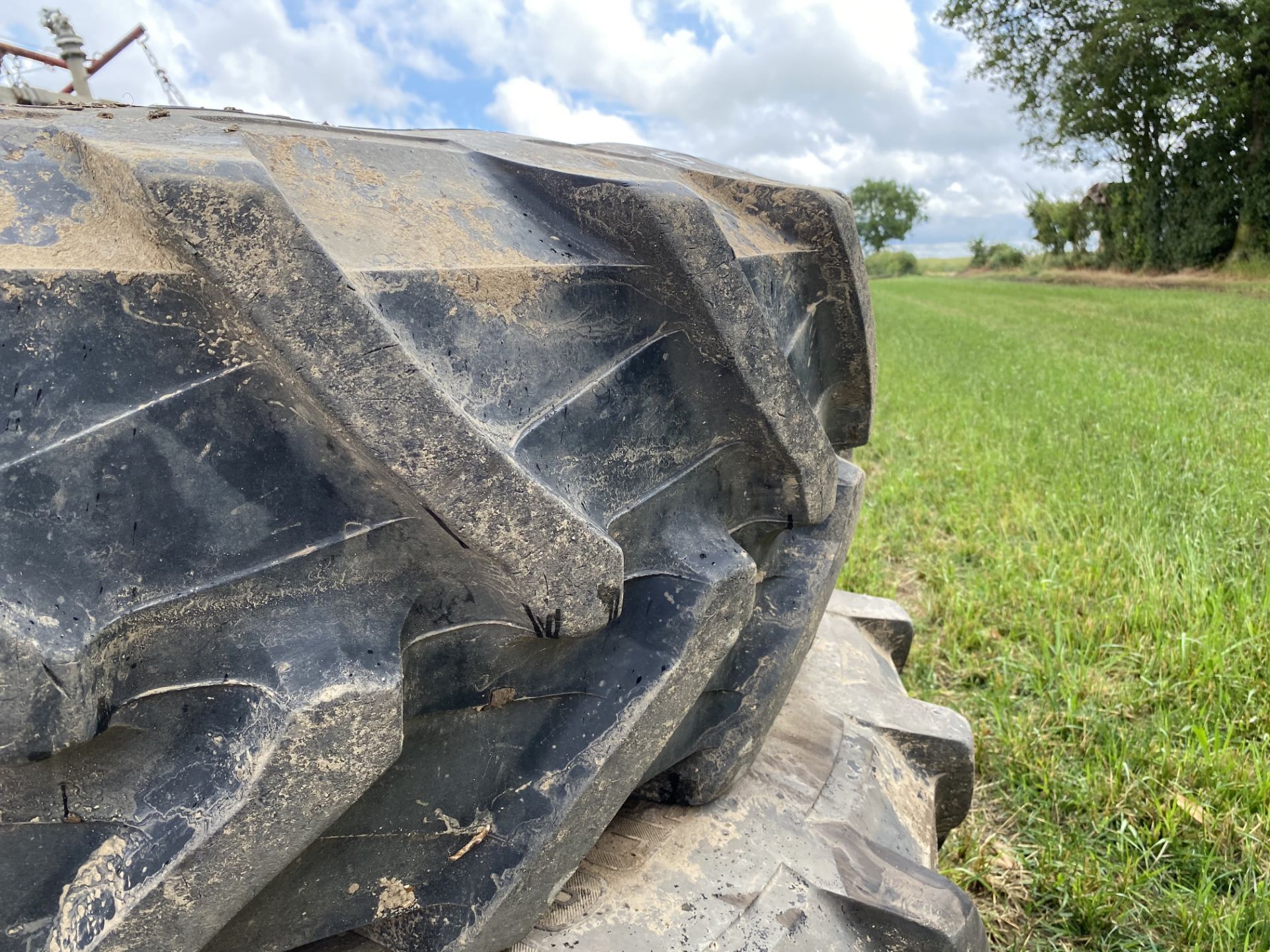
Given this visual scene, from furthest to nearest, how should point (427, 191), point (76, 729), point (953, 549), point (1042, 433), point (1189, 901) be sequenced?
point (1042, 433) → point (953, 549) → point (1189, 901) → point (427, 191) → point (76, 729)

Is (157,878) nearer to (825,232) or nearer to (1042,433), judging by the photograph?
(825,232)

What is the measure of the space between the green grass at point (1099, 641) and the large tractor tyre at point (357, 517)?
2.04 feet

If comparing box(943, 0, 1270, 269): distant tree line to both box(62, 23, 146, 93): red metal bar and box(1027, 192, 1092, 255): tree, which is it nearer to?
box(1027, 192, 1092, 255): tree

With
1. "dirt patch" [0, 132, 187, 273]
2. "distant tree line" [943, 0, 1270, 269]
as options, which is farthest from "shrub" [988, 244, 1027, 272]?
"dirt patch" [0, 132, 187, 273]

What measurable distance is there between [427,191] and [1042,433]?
401 centimetres

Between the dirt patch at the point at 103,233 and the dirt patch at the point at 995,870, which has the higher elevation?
the dirt patch at the point at 103,233

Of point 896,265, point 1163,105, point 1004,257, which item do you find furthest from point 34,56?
point 896,265

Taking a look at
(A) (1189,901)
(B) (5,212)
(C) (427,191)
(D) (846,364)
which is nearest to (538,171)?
(C) (427,191)

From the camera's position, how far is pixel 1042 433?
13.7 ft

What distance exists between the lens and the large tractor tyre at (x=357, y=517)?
1.83 feet

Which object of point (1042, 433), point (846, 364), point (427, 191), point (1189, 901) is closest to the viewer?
point (427, 191)

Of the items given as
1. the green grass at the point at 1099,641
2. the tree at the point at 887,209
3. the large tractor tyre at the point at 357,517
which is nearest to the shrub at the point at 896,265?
the tree at the point at 887,209

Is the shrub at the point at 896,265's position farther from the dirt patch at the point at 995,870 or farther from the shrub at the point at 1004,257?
the dirt patch at the point at 995,870

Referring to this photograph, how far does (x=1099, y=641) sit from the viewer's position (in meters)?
2.12
